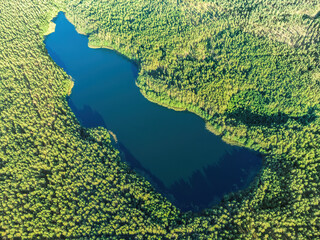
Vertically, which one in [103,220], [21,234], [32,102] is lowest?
[21,234]

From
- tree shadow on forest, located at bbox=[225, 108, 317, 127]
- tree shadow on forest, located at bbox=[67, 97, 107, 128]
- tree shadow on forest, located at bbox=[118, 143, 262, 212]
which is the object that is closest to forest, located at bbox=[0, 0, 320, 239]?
tree shadow on forest, located at bbox=[225, 108, 317, 127]

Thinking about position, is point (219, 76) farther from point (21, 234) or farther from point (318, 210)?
point (21, 234)

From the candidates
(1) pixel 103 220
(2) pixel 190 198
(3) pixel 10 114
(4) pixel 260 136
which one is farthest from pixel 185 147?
(3) pixel 10 114

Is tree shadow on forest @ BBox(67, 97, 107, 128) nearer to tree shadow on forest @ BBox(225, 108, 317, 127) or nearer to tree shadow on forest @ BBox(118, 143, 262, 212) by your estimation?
tree shadow on forest @ BBox(118, 143, 262, 212)

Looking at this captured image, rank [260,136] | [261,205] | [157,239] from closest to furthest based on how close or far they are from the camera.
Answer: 1. [157,239]
2. [261,205]
3. [260,136]

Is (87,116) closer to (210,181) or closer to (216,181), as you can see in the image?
(210,181)

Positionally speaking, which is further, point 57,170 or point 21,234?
point 57,170

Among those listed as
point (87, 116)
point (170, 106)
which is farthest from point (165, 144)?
point (87, 116)
